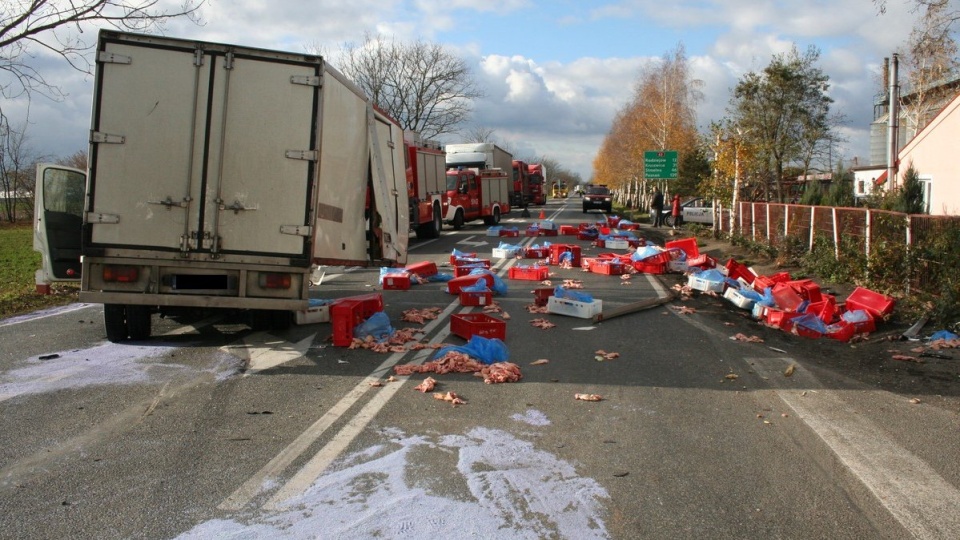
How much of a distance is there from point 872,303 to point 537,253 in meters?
9.71

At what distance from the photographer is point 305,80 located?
7492 mm

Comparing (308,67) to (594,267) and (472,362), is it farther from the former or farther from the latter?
(594,267)

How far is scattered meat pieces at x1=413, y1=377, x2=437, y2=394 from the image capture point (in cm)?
635

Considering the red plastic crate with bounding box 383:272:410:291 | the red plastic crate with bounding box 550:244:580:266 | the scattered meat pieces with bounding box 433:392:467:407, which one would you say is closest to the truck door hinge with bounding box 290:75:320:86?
the scattered meat pieces with bounding box 433:392:467:407

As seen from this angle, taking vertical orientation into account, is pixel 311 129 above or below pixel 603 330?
above

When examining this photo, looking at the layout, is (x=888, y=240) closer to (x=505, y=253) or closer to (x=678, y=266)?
(x=678, y=266)

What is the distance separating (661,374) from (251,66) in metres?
5.07

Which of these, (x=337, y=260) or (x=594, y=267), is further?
(x=594, y=267)

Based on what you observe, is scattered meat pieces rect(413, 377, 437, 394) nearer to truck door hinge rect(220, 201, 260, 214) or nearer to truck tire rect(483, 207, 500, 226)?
truck door hinge rect(220, 201, 260, 214)

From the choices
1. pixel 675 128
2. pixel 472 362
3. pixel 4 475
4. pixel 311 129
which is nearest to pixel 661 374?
pixel 472 362

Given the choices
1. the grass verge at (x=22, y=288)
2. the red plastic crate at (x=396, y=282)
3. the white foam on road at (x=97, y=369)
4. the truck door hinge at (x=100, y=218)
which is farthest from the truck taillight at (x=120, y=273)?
the red plastic crate at (x=396, y=282)

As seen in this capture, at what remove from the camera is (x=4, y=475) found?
440cm

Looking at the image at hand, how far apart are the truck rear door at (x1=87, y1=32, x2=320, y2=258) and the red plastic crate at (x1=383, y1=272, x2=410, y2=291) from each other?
538 cm

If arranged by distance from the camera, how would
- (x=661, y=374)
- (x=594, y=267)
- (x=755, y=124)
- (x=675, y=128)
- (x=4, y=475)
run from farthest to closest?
(x=675, y=128) → (x=755, y=124) → (x=594, y=267) → (x=661, y=374) → (x=4, y=475)
